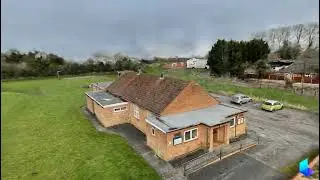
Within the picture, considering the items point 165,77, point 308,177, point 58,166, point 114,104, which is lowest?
point 58,166

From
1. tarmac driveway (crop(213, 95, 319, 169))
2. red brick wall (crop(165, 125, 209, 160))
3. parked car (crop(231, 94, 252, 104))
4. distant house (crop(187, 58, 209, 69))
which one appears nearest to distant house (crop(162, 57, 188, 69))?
distant house (crop(187, 58, 209, 69))

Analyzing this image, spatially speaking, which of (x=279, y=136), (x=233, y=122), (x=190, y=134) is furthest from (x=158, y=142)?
(x=279, y=136)

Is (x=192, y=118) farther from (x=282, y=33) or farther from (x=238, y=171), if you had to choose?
(x=282, y=33)

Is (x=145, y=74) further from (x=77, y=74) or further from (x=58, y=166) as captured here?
(x=77, y=74)

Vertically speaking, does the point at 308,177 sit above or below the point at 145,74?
below

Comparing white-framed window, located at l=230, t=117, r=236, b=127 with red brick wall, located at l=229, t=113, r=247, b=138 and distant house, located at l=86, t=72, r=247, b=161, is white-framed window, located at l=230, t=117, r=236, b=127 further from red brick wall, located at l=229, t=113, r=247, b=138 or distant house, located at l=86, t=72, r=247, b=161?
red brick wall, located at l=229, t=113, r=247, b=138

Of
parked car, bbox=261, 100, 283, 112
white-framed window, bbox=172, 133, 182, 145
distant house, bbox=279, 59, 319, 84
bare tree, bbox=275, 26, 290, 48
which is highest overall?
bare tree, bbox=275, 26, 290, 48

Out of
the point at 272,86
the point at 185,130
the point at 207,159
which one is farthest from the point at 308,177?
the point at 272,86
